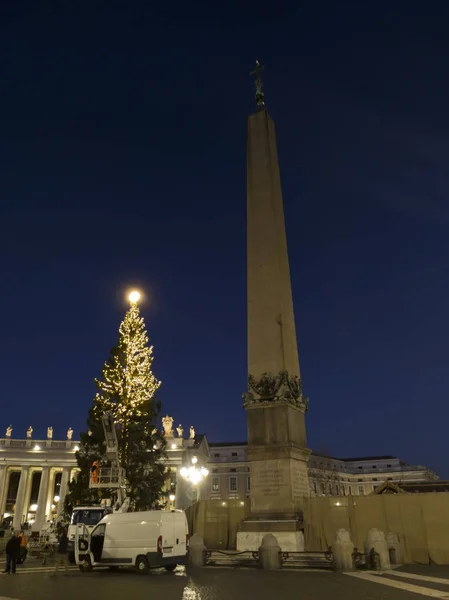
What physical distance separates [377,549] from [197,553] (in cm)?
639

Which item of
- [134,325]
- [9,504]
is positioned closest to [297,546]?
[134,325]

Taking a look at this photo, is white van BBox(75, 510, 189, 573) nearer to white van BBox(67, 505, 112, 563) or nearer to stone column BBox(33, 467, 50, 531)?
white van BBox(67, 505, 112, 563)

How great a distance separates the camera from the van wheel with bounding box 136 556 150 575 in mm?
16906

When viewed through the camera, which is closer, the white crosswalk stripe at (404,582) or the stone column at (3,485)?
the white crosswalk stripe at (404,582)

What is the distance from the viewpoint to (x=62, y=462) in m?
84.6

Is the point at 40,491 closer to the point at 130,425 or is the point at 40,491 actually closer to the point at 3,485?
the point at 3,485

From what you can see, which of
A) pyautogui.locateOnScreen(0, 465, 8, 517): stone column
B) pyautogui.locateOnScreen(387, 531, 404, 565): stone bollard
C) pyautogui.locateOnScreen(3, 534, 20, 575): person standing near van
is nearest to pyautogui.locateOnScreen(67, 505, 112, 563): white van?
pyautogui.locateOnScreen(3, 534, 20, 575): person standing near van

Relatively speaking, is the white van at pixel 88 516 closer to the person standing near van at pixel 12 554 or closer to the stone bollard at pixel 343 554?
the person standing near van at pixel 12 554

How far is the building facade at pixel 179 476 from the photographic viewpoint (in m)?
77.1

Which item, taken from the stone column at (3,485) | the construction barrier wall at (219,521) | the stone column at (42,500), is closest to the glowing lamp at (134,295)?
the construction barrier wall at (219,521)

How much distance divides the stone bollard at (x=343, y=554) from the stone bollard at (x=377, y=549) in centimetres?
56

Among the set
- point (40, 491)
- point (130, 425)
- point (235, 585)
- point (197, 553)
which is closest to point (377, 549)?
point (235, 585)

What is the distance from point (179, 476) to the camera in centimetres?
7462

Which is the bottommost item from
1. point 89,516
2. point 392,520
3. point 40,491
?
point 392,520
